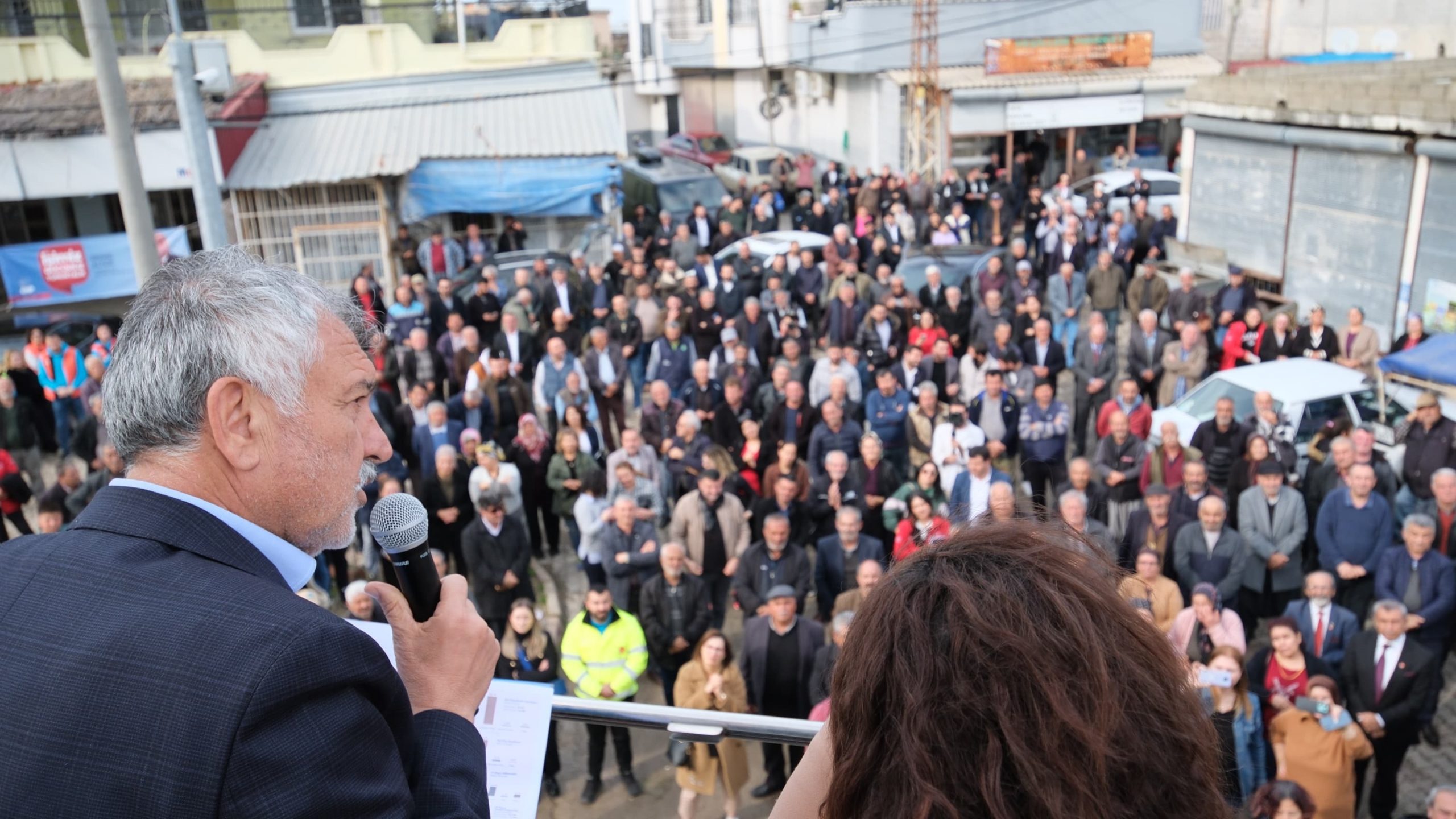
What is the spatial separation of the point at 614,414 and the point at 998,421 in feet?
13.2

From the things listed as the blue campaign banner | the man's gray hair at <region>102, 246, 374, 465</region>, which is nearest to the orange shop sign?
the blue campaign banner

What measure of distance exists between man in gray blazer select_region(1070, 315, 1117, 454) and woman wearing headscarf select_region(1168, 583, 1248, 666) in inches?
179

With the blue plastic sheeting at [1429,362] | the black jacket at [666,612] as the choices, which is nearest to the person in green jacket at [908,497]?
the black jacket at [666,612]

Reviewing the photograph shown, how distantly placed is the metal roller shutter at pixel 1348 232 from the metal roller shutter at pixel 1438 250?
0.31m

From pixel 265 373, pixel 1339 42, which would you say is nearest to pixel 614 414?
pixel 265 373

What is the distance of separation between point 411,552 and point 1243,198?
51.0ft

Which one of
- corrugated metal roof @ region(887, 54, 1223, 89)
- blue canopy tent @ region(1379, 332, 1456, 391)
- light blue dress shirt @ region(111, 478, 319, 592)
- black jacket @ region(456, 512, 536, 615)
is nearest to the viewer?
light blue dress shirt @ region(111, 478, 319, 592)

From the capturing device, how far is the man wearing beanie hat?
21.4 feet

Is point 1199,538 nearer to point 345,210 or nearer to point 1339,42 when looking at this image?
point 345,210

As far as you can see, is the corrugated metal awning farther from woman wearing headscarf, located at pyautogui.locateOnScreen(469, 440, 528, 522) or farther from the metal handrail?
the metal handrail

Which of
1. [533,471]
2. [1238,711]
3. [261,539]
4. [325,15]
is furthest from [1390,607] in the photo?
[325,15]

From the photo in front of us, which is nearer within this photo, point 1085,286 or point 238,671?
point 238,671

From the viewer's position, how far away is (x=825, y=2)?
28609mm

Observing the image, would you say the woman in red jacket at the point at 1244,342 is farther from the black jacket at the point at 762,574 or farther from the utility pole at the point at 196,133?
the utility pole at the point at 196,133
